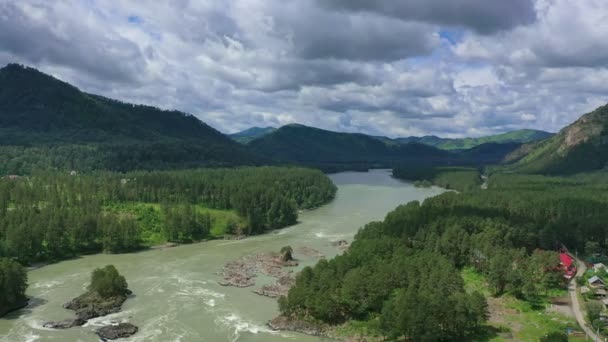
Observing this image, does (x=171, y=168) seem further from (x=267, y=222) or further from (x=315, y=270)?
(x=315, y=270)

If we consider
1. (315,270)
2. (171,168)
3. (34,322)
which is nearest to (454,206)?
(315,270)

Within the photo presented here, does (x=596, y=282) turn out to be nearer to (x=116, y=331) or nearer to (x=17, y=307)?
(x=116, y=331)

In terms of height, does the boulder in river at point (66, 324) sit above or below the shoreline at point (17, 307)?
below

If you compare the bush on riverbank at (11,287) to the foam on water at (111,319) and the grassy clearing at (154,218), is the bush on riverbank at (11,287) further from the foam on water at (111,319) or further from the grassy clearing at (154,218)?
the grassy clearing at (154,218)

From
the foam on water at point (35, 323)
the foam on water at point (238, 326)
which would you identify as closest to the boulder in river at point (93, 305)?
the foam on water at point (35, 323)

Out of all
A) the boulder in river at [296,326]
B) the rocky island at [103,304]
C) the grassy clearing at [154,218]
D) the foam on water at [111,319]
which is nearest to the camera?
the rocky island at [103,304]

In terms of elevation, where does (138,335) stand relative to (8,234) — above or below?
below
